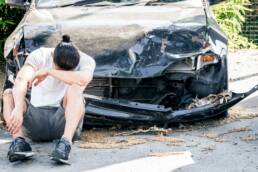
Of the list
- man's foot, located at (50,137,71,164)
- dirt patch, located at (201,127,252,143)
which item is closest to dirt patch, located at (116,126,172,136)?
dirt patch, located at (201,127,252,143)

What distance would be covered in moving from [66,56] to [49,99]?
0.52 meters

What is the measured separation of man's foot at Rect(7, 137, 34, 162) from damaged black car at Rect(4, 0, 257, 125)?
928 mm

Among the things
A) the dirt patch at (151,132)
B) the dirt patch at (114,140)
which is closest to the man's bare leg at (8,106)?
the dirt patch at (114,140)

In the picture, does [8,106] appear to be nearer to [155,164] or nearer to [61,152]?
[61,152]

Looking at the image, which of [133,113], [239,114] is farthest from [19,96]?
[239,114]

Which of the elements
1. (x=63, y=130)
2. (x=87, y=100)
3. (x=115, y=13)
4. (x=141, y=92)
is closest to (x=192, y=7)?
(x=115, y=13)

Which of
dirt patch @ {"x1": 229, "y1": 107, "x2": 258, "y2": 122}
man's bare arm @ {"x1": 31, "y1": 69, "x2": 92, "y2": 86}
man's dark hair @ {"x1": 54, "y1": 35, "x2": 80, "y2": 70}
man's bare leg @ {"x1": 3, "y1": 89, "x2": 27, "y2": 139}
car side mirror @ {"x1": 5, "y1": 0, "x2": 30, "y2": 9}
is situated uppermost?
car side mirror @ {"x1": 5, "y1": 0, "x2": 30, "y2": 9}

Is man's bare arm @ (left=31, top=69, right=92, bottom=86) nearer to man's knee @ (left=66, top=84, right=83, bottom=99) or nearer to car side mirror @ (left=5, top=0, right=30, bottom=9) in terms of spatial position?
man's knee @ (left=66, top=84, right=83, bottom=99)

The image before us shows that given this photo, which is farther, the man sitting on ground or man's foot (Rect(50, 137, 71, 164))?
the man sitting on ground

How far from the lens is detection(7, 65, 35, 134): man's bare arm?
498 cm

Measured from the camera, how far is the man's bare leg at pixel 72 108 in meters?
5.13

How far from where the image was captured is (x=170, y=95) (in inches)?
243

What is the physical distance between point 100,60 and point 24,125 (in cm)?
96

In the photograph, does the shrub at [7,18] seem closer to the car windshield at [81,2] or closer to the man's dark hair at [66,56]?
the car windshield at [81,2]
